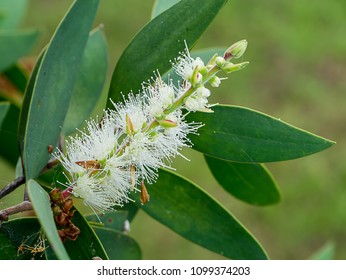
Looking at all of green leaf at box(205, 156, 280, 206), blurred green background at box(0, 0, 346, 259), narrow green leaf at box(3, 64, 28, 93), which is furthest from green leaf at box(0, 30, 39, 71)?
blurred green background at box(0, 0, 346, 259)

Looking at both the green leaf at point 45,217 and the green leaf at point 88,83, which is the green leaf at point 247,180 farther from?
the green leaf at point 45,217

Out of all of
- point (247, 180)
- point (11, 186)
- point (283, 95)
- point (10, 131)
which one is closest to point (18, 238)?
point (11, 186)

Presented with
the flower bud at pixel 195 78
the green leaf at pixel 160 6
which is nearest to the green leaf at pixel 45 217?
the flower bud at pixel 195 78

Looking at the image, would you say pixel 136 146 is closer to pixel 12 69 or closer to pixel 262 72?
pixel 12 69

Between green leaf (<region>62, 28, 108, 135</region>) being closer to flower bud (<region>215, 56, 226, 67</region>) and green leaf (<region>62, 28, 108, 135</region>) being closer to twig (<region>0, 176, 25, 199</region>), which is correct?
twig (<region>0, 176, 25, 199</region>)

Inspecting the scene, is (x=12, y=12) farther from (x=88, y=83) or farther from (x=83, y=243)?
(x=83, y=243)

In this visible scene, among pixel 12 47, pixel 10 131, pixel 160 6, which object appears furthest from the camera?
pixel 12 47
